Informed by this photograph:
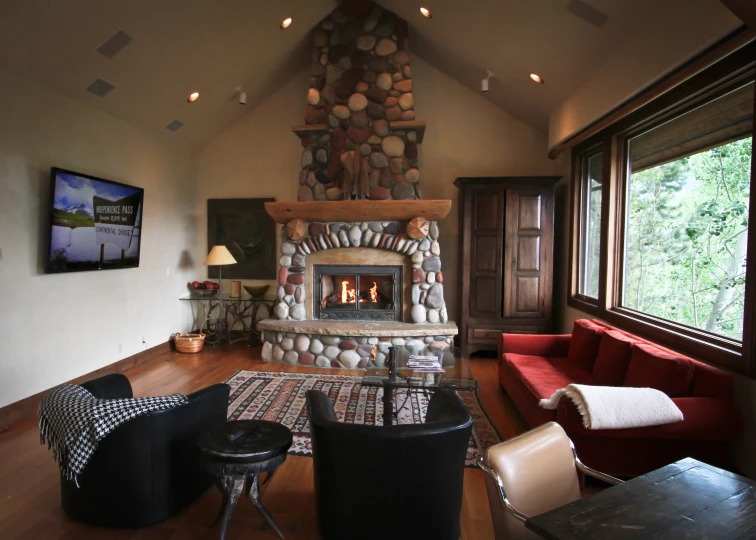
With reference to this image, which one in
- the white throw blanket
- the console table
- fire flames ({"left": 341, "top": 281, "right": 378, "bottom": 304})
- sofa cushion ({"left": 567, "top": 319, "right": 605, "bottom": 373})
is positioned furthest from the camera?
the console table

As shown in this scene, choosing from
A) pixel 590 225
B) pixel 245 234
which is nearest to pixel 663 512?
pixel 590 225

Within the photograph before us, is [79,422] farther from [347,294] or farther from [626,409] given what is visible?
[347,294]

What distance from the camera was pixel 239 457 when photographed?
74.2 inches

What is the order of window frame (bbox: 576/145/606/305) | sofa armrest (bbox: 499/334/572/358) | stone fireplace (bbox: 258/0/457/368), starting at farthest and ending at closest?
stone fireplace (bbox: 258/0/457/368)
window frame (bbox: 576/145/606/305)
sofa armrest (bbox: 499/334/572/358)

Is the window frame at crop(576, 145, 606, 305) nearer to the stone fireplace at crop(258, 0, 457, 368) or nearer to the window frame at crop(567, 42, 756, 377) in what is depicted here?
the window frame at crop(567, 42, 756, 377)

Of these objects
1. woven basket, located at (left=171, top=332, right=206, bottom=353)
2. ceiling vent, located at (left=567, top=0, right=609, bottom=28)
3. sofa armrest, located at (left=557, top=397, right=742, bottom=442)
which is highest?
ceiling vent, located at (left=567, top=0, right=609, bottom=28)

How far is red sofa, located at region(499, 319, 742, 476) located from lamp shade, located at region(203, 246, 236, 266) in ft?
12.8

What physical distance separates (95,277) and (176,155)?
211 centimetres

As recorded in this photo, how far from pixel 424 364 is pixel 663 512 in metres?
2.06

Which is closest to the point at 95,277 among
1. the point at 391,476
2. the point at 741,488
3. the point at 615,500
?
the point at 391,476

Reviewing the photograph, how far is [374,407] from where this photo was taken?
3.61m

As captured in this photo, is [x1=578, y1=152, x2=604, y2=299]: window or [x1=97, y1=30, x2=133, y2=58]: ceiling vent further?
[x1=578, y1=152, x2=604, y2=299]: window

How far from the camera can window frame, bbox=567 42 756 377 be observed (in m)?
2.31

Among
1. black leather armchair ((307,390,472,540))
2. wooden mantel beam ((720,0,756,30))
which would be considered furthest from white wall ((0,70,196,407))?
wooden mantel beam ((720,0,756,30))
